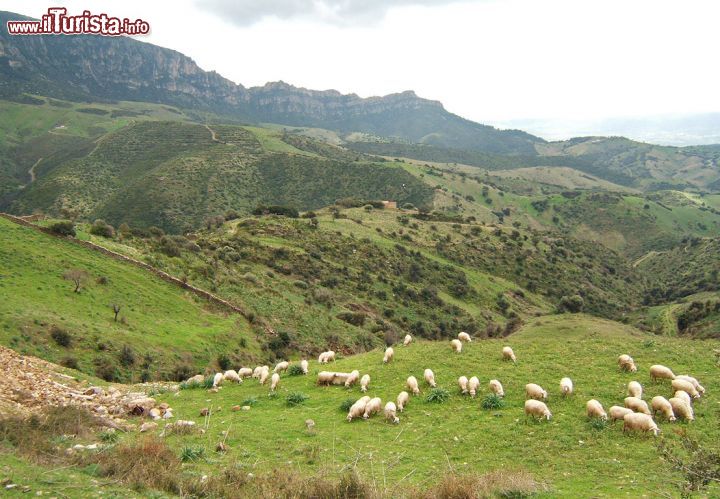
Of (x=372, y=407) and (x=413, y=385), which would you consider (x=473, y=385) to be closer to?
(x=413, y=385)

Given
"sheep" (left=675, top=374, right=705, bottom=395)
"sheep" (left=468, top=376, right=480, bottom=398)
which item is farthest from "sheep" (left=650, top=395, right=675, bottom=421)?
"sheep" (left=468, top=376, right=480, bottom=398)

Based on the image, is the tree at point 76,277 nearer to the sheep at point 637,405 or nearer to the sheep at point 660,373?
the sheep at point 637,405

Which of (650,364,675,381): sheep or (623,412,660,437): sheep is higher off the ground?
(650,364,675,381): sheep

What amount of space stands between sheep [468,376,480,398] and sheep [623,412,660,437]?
4.20 m

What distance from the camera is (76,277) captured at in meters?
29.7

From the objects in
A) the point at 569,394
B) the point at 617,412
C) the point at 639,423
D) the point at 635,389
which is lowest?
the point at 569,394

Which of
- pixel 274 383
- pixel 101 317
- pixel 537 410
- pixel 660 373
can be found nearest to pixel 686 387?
pixel 660 373

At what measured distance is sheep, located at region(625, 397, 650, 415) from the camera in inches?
425

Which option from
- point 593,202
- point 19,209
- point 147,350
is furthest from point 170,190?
point 593,202

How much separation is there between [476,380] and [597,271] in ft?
316

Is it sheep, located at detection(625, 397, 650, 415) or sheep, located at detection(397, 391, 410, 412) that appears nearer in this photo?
sheep, located at detection(625, 397, 650, 415)

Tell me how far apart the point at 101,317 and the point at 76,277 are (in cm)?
467

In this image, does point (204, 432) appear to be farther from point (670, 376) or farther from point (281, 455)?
point (670, 376)

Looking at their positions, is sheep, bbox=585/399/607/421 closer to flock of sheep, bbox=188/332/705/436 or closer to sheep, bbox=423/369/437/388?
flock of sheep, bbox=188/332/705/436
